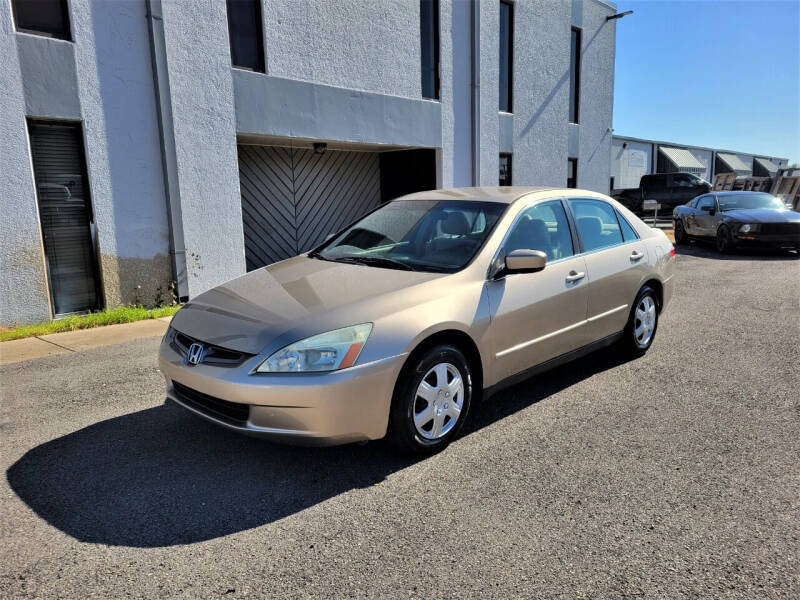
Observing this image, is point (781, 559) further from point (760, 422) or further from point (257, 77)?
point (257, 77)

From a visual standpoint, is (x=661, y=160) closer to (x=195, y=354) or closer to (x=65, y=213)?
(x=65, y=213)

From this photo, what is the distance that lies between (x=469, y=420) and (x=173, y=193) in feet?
19.7

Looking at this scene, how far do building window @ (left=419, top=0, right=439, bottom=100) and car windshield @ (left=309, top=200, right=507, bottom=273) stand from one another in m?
7.73

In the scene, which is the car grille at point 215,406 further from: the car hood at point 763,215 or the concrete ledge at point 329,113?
the car hood at point 763,215

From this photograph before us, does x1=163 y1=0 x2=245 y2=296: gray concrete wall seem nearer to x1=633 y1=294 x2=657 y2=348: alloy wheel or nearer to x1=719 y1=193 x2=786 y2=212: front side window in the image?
x1=633 y1=294 x2=657 y2=348: alloy wheel

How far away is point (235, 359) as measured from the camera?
332cm

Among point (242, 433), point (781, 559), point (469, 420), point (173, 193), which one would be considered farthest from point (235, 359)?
point (173, 193)

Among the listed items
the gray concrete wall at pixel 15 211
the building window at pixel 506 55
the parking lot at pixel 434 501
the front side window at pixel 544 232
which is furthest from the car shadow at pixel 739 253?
the gray concrete wall at pixel 15 211

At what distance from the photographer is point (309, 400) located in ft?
10.3

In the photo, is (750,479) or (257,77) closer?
(750,479)

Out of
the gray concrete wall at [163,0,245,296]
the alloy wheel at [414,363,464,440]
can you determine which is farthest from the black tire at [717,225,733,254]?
the alloy wheel at [414,363,464,440]

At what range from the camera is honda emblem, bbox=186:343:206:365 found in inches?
136

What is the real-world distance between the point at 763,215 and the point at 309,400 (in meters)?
13.9

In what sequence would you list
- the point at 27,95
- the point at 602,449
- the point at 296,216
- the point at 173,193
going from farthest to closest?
the point at 296,216, the point at 173,193, the point at 27,95, the point at 602,449
